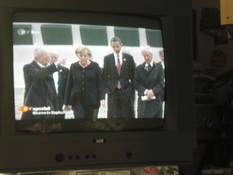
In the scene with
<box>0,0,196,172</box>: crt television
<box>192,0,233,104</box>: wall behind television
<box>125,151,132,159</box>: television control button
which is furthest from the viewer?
<box>192,0,233,104</box>: wall behind television

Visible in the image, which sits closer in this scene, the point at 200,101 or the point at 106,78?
the point at 106,78

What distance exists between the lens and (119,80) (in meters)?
1.57

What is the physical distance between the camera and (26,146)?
4.70 ft

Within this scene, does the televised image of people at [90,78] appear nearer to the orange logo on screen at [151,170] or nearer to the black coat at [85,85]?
the black coat at [85,85]

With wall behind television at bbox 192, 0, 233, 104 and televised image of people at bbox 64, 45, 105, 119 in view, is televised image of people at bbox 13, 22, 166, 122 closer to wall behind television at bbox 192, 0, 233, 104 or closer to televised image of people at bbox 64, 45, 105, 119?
televised image of people at bbox 64, 45, 105, 119

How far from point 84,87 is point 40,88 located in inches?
6.4

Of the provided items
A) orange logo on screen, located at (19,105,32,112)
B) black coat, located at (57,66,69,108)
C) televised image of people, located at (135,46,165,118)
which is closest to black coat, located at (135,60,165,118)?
televised image of people, located at (135,46,165,118)

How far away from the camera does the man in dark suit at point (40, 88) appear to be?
57.6 inches

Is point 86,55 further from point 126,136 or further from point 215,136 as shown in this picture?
point 215,136

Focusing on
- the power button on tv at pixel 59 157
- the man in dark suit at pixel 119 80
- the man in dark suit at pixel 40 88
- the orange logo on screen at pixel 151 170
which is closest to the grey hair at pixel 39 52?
the man in dark suit at pixel 40 88

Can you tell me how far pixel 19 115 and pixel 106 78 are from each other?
13.7 inches

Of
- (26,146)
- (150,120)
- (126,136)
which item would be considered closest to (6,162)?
(26,146)

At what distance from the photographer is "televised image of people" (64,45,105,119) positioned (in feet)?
4.94

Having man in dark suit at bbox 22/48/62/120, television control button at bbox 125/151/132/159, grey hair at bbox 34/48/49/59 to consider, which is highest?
grey hair at bbox 34/48/49/59
